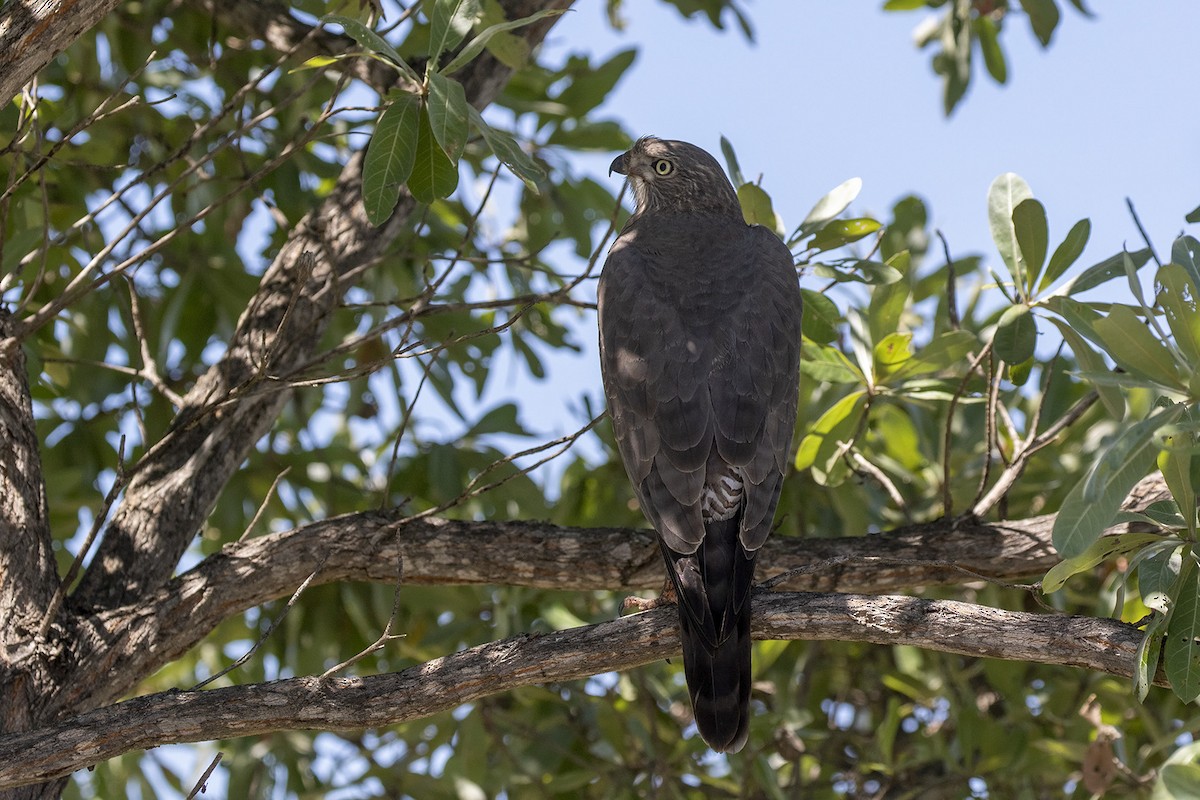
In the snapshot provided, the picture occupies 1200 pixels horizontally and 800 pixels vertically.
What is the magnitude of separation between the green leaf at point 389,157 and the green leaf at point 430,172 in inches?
2.5

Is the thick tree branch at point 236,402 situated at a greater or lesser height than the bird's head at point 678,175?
lesser

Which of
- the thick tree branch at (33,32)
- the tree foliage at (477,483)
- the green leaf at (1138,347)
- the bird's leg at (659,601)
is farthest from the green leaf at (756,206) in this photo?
the thick tree branch at (33,32)

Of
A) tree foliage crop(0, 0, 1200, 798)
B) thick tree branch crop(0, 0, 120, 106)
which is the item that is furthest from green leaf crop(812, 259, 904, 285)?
thick tree branch crop(0, 0, 120, 106)

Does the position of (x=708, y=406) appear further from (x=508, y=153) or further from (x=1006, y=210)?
(x=1006, y=210)

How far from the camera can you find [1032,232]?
Answer: 3.40 meters

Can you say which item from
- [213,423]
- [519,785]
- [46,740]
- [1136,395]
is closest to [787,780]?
[519,785]

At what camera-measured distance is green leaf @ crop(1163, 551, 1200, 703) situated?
2588mm

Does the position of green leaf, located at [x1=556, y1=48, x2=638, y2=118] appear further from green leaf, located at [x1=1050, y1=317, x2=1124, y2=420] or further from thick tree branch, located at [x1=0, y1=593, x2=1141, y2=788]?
thick tree branch, located at [x1=0, y1=593, x2=1141, y2=788]

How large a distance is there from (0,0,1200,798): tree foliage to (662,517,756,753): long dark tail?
0.24ft

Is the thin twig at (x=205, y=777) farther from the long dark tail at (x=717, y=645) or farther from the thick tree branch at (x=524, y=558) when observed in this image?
the long dark tail at (x=717, y=645)

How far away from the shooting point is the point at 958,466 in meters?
4.61

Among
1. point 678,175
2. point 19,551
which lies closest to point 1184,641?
point 678,175

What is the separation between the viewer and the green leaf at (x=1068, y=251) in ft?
11.2

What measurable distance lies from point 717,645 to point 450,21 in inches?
67.5
